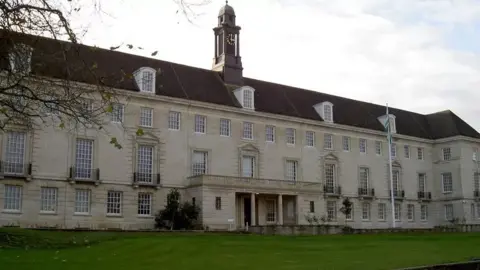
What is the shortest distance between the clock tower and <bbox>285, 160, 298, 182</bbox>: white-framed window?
314 inches

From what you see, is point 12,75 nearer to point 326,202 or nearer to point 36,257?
point 36,257

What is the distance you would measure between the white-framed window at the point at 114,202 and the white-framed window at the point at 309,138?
1785cm

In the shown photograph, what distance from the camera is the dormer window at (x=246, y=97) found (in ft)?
158

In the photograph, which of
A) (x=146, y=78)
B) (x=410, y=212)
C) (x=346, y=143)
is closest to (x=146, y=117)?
(x=146, y=78)

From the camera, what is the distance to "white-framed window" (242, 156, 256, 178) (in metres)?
47.1

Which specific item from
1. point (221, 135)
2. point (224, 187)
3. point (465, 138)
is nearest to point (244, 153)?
point (221, 135)

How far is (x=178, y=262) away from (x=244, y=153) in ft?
103

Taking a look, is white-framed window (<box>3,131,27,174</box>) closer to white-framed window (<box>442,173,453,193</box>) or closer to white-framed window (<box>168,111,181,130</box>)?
white-framed window (<box>168,111,181,130</box>)

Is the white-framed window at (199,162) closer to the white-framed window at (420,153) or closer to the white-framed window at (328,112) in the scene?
the white-framed window at (328,112)

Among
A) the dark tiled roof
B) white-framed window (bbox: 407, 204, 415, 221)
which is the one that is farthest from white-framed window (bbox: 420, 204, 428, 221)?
the dark tiled roof

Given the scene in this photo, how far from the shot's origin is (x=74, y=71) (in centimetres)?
1041

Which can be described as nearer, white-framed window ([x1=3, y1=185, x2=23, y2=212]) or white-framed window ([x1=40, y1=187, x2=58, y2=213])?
white-framed window ([x1=3, y1=185, x2=23, y2=212])

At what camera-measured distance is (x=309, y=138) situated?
5169 centimetres

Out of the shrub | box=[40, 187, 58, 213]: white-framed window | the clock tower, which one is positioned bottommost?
the shrub
